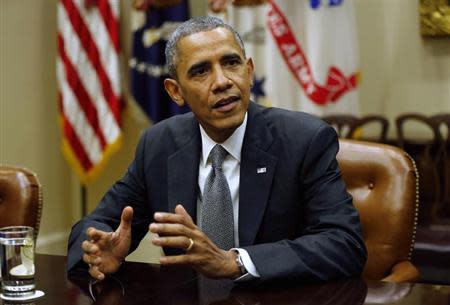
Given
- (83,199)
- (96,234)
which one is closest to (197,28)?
(96,234)

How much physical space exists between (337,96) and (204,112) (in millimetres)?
2840

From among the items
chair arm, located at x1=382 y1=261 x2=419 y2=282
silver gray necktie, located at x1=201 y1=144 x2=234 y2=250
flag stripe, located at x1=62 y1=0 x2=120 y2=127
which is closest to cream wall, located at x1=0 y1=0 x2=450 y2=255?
flag stripe, located at x1=62 y1=0 x2=120 y2=127

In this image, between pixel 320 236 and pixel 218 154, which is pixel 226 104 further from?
pixel 320 236

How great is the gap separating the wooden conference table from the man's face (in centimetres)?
45

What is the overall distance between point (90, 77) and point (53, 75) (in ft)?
1.43

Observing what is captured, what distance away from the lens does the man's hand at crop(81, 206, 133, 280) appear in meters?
1.94

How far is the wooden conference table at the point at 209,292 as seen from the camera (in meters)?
1.67

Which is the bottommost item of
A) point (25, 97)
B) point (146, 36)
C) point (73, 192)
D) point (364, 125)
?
point (73, 192)

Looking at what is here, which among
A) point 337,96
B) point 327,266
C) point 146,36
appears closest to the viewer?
point 327,266

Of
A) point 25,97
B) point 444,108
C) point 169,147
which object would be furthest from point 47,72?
point 169,147

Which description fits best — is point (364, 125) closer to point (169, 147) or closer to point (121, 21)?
point (121, 21)

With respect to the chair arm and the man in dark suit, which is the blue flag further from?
→ the chair arm

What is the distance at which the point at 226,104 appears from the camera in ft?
6.84

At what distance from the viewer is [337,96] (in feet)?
15.9
